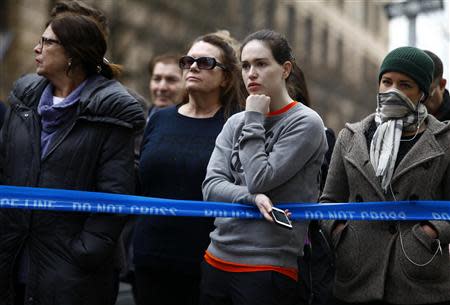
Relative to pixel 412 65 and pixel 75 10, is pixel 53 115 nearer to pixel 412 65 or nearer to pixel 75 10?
pixel 75 10

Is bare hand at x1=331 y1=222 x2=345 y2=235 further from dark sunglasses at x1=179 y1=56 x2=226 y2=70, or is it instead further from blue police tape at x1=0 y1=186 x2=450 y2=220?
dark sunglasses at x1=179 y1=56 x2=226 y2=70

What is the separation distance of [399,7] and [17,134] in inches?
311

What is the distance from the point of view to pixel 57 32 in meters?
4.39

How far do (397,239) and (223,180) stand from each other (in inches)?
37.4

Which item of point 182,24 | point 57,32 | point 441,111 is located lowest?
point 182,24

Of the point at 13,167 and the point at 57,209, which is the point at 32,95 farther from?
the point at 57,209

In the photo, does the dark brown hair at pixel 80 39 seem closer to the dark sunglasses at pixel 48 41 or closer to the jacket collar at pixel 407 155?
the dark sunglasses at pixel 48 41

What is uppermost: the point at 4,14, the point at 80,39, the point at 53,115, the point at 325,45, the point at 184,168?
the point at 80,39

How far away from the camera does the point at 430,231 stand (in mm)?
3936

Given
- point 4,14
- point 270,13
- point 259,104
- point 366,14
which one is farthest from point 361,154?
point 366,14

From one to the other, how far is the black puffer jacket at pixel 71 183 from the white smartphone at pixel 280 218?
978 mm

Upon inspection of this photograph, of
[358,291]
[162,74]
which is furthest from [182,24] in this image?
[358,291]

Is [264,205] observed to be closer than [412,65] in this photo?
Yes

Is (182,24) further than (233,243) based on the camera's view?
Yes
